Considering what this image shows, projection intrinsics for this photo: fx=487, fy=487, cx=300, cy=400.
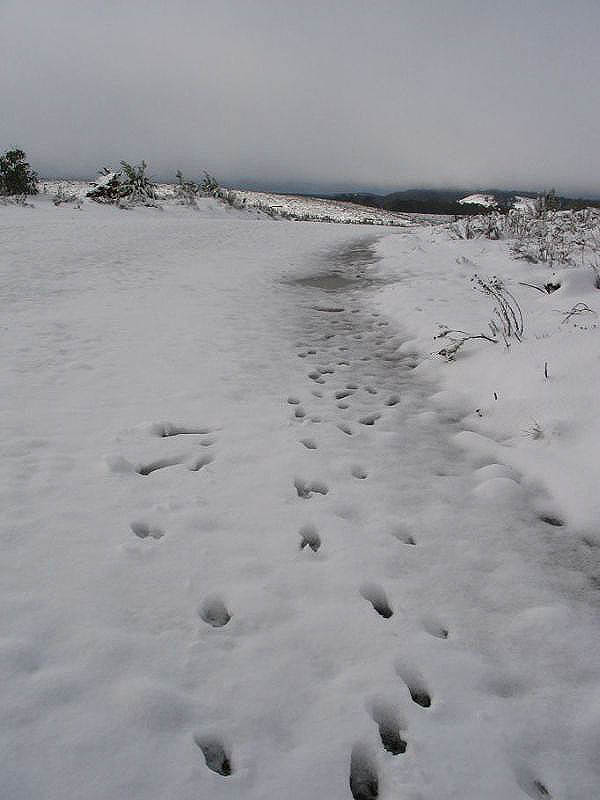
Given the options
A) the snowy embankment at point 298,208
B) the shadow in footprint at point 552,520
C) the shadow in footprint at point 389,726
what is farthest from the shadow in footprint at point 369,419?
the snowy embankment at point 298,208

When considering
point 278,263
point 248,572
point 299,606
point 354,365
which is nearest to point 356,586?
point 299,606

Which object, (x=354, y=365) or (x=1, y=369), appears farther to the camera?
(x=354, y=365)

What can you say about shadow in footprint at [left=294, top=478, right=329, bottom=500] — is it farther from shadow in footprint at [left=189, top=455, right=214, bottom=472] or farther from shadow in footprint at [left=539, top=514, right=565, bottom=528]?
shadow in footprint at [left=539, top=514, right=565, bottom=528]

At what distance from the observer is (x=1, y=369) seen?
413cm

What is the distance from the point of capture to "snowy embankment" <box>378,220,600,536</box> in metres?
2.91

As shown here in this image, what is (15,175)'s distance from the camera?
18.4 m

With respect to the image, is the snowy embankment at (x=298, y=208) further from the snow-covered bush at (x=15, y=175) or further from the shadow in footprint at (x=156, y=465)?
the shadow in footprint at (x=156, y=465)

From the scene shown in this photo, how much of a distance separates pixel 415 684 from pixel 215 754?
73 cm

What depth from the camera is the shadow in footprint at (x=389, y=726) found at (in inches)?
62.8

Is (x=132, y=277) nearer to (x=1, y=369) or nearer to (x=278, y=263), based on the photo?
(x=278, y=263)

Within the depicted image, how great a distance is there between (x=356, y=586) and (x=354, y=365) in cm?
294

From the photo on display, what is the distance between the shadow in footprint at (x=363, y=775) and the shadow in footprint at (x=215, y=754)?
1.25ft

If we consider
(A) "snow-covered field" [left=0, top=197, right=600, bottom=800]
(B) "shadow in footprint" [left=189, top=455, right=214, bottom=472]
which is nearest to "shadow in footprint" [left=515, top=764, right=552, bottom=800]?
(A) "snow-covered field" [left=0, top=197, right=600, bottom=800]

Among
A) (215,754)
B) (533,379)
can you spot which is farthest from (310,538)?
(533,379)
